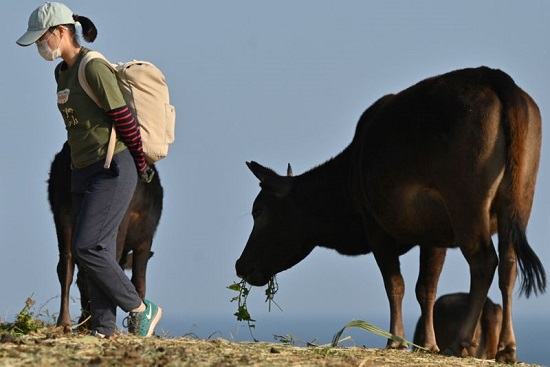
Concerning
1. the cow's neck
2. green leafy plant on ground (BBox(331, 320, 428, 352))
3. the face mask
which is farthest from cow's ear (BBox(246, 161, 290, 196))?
the face mask

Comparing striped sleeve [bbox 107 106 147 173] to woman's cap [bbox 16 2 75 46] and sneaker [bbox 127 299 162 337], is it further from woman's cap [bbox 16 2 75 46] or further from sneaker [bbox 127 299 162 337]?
sneaker [bbox 127 299 162 337]

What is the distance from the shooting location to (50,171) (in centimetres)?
1334

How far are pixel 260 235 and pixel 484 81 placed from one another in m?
3.76

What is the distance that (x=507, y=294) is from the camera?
10320mm

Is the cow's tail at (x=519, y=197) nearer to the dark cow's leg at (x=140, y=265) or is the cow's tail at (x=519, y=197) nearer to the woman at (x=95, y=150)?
the woman at (x=95, y=150)

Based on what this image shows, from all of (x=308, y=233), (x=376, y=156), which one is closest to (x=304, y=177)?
(x=308, y=233)

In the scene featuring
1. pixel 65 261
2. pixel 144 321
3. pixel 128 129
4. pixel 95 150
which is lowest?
pixel 144 321

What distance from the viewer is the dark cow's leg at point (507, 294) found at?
10.2m

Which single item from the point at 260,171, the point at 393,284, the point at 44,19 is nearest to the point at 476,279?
the point at 393,284

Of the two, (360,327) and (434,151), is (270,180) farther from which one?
(360,327)

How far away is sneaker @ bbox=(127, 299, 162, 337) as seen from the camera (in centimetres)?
947

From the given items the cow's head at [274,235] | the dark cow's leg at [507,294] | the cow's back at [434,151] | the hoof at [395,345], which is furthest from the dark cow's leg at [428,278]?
the cow's head at [274,235]

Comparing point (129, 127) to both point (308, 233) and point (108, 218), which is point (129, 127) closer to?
point (108, 218)

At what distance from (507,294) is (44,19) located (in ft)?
14.5
